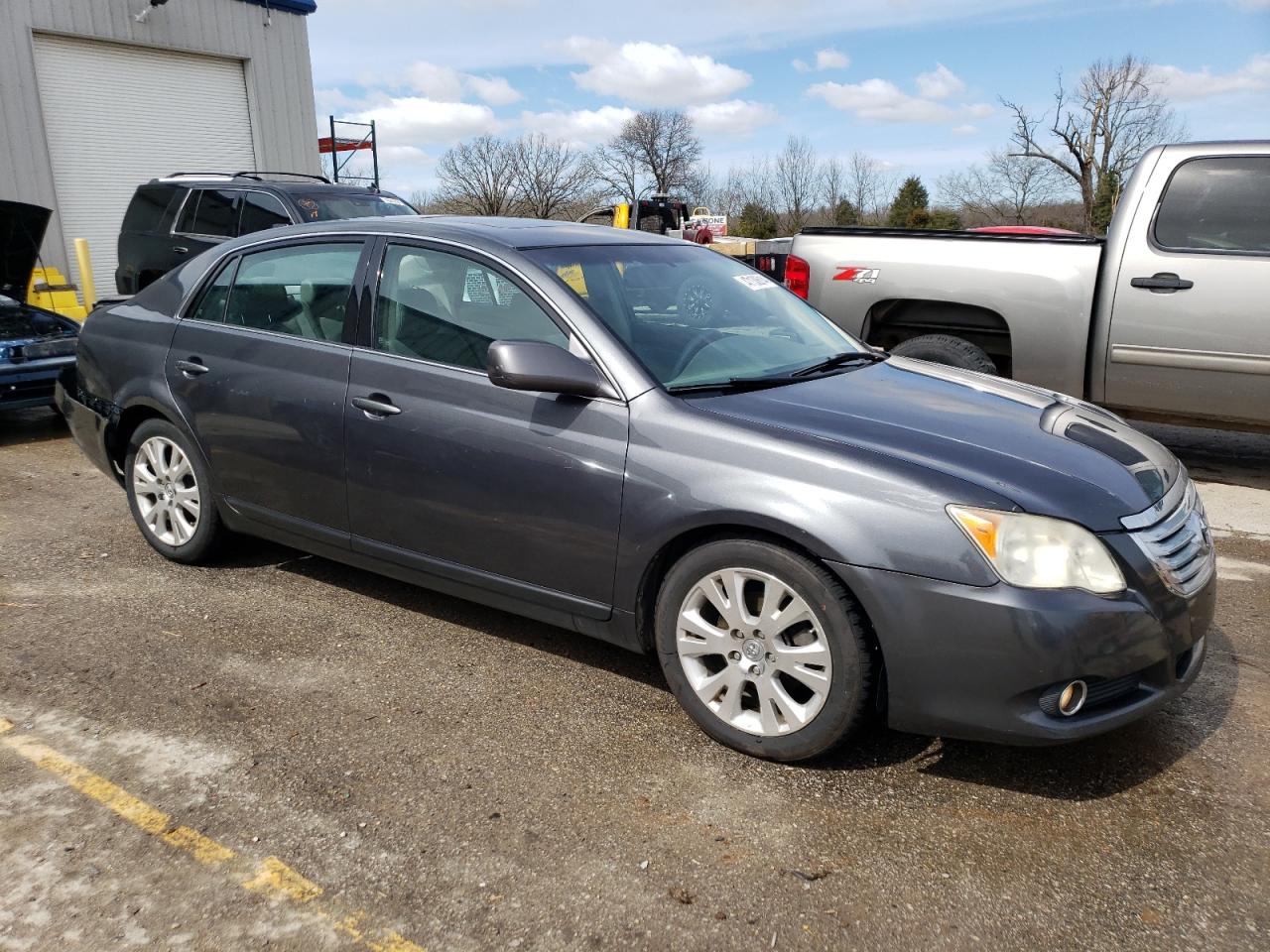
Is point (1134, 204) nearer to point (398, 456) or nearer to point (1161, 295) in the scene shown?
point (1161, 295)

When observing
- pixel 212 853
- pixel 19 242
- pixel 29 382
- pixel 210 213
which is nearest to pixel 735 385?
pixel 212 853

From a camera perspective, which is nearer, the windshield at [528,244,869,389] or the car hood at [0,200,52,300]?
the windshield at [528,244,869,389]

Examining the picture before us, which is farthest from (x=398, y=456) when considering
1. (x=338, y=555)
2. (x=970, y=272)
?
(x=970, y=272)

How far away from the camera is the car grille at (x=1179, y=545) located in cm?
287

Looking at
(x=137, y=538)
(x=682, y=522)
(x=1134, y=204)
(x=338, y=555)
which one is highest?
(x=1134, y=204)

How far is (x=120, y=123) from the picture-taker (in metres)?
16.5

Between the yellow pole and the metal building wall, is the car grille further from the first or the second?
the metal building wall

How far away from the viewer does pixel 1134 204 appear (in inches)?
247

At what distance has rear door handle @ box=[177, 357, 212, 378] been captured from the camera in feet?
14.5

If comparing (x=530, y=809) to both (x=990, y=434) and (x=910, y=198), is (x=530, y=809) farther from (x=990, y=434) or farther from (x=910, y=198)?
(x=910, y=198)

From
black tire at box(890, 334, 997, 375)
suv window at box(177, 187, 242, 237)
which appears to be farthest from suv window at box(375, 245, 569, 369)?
suv window at box(177, 187, 242, 237)

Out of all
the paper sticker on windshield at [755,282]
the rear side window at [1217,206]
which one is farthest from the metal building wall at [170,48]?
the rear side window at [1217,206]

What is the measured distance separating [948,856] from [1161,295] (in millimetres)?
4613

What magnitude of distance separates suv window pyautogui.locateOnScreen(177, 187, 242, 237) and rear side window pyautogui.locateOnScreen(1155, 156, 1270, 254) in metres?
8.12
